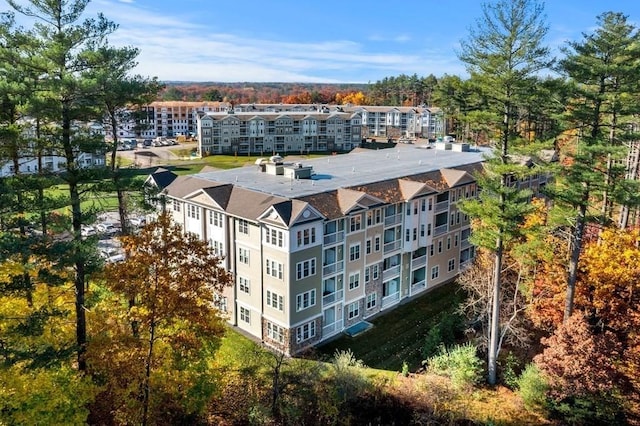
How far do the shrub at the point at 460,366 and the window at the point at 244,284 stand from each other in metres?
13.5

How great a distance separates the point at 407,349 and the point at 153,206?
67.2ft

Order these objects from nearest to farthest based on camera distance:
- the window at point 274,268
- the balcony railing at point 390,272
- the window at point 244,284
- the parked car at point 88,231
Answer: the parked car at point 88,231, the window at point 274,268, the window at point 244,284, the balcony railing at point 390,272

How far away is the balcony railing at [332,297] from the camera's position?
35812mm

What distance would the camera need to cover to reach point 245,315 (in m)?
36.8

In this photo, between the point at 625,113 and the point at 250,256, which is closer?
the point at 625,113

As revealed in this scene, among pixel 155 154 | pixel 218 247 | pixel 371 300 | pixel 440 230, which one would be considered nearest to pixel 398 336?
pixel 371 300

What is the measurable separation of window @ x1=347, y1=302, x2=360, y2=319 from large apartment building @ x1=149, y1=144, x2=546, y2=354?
0.08m

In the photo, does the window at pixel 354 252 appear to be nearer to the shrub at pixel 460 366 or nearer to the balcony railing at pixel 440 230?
the balcony railing at pixel 440 230

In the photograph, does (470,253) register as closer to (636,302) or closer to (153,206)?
(636,302)

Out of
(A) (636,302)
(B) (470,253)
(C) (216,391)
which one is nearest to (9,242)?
(C) (216,391)

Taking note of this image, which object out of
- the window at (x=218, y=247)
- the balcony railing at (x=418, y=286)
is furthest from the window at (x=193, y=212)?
the balcony railing at (x=418, y=286)

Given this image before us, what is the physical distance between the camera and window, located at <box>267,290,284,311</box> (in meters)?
33.7

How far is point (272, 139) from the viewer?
129m

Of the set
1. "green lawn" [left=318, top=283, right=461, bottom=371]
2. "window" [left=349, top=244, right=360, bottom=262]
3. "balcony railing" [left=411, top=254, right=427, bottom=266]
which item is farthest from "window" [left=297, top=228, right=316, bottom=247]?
"balcony railing" [left=411, top=254, right=427, bottom=266]
